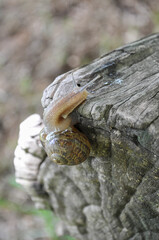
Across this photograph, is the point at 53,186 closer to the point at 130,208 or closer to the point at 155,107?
the point at 130,208

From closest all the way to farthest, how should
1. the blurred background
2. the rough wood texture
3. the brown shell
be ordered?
the rough wood texture
the brown shell
the blurred background

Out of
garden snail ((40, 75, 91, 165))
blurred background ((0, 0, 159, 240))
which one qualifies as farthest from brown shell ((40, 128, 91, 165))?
blurred background ((0, 0, 159, 240))

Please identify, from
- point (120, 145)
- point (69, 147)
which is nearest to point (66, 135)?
point (69, 147)

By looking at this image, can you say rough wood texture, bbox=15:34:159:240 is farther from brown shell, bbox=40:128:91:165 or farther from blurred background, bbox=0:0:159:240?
blurred background, bbox=0:0:159:240

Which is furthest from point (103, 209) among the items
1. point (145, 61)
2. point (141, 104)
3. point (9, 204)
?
point (9, 204)

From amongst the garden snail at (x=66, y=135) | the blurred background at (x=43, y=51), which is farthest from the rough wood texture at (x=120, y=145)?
the blurred background at (x=43, y=51)

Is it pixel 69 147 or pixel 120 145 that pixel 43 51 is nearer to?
pixel 69 147
